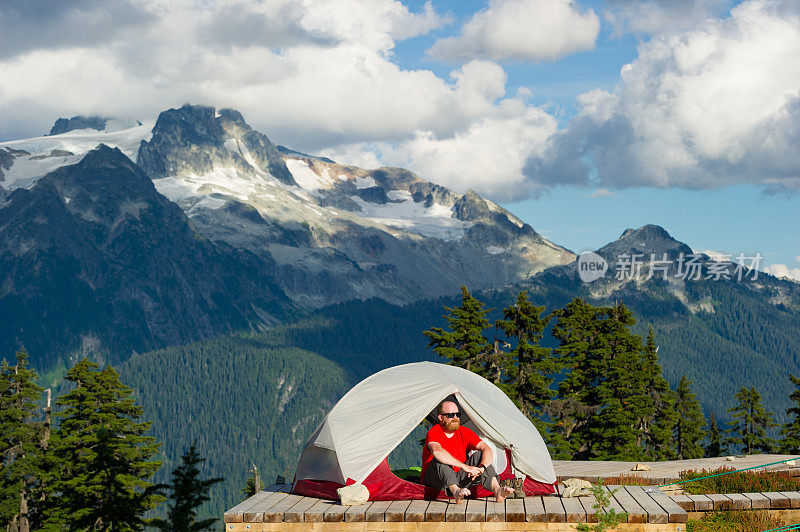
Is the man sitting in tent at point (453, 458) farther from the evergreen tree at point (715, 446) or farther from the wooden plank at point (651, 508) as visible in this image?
the evergreen tree at point (715, 446)

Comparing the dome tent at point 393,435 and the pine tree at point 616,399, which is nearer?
the dome tent at point 393,435

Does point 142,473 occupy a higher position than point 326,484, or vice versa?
point 326,484

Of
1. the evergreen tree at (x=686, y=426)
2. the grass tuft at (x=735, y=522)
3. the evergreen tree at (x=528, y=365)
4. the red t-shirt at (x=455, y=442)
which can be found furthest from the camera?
the evergreen tree at (x=686, y=426)

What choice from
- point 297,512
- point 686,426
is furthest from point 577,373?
point 297,512

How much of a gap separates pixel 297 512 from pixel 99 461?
2865 centimetres

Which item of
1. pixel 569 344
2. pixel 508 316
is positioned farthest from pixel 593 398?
pixel 508 316

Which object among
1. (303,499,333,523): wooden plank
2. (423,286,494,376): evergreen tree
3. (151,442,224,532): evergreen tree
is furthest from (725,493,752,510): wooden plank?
(423,286,494,376): evergreen tree

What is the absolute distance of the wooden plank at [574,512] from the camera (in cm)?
1664

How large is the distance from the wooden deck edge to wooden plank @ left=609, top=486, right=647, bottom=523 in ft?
0.38

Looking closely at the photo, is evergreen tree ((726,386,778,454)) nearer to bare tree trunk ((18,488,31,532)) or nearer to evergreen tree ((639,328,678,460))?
evergreen tree ((639,328,678,460))

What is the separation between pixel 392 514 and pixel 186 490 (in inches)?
636

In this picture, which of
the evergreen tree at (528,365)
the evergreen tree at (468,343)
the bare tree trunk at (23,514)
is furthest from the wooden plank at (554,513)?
the bare tree trunk at (23,514)

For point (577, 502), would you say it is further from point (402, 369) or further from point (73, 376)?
point (73, 376)

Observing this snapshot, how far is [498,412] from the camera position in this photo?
70.7ft
